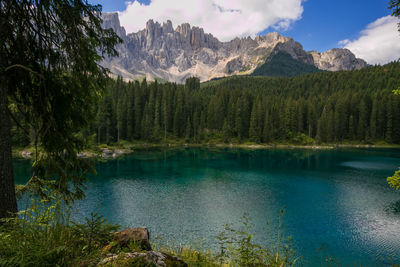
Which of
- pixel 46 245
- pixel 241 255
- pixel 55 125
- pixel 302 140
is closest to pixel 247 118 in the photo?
pixel 302 140

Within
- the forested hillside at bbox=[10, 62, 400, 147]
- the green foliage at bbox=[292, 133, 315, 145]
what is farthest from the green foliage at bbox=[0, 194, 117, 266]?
the green foliage at bbox=[292, 133, 315, 145]

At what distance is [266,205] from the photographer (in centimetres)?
2591

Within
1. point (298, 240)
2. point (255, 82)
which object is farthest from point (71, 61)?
point (255, 82)

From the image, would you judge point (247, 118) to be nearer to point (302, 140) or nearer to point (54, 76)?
point (302, 140)

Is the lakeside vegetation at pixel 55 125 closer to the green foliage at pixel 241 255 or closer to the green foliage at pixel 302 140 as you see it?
the green foliage at pixel 241 255

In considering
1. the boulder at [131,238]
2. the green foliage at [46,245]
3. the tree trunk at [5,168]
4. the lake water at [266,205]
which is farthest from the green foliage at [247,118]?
the green foliage at [46,245]

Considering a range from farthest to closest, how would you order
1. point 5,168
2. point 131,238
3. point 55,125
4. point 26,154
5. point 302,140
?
1. point 302,140
2. point 26,154
3. point 55,125
4. point 5,168
5. point 131,238

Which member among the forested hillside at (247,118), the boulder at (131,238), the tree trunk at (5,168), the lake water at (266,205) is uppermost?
the forested hillside at (247,118)

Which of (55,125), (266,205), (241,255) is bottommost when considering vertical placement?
(266,205)

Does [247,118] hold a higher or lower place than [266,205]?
higher

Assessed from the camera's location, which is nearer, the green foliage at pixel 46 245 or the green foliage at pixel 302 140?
the green foliage at pixel 46 245

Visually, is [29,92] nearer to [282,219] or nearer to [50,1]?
[50,1]

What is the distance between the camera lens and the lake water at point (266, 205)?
1772 centimetres

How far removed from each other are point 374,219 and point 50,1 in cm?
2956
